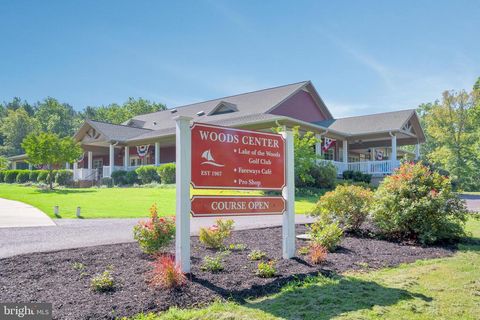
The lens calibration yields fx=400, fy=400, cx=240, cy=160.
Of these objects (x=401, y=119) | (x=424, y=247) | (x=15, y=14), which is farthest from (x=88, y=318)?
(x=401, y=119)

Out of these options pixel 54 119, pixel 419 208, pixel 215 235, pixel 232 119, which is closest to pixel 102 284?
pixel 215 235

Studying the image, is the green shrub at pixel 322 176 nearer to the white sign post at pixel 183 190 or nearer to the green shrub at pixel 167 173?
the green shrub at pixel 167 173

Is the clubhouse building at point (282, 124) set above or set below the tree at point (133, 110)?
below

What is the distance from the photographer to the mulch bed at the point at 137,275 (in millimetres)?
4195

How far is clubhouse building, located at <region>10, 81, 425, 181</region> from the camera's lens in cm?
2516

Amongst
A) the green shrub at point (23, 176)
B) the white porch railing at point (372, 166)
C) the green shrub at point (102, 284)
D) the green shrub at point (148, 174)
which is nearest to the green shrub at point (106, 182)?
the green shrub at point (148, 174)

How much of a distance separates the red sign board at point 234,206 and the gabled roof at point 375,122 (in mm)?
20673

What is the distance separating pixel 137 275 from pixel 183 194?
1180 millimetres

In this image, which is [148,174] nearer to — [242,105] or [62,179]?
[62,179]

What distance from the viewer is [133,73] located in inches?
993

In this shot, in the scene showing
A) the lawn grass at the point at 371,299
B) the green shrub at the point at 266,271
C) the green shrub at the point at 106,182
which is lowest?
the lawn grass at the point at 371,299

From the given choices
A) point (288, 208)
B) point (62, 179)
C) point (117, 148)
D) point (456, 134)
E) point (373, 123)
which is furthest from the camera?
point (456, 134)

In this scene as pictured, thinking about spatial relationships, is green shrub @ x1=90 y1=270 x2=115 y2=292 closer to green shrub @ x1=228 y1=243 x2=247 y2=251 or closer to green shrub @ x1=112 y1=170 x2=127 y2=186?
green shrub @ x1=228 y1=243 x2=247 y2=251

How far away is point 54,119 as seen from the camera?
8188 cm
